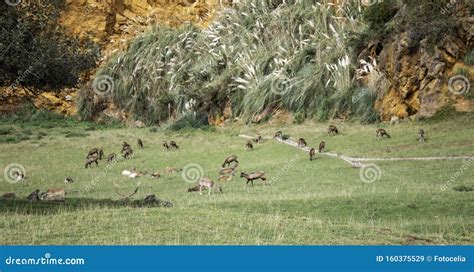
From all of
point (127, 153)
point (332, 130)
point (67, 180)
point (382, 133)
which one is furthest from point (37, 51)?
point (332, 130)

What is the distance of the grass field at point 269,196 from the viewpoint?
12969 mm

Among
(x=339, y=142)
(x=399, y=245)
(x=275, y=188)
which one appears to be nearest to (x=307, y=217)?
(x=399, y=245)

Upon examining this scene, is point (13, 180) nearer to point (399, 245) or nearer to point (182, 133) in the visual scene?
point (182, 133)

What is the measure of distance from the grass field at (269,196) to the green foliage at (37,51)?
330cm

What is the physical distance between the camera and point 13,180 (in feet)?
84.1

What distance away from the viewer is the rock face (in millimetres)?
29984

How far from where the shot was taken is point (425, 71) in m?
31.3

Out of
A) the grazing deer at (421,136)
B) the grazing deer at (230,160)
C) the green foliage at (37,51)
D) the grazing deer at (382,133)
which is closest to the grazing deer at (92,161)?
the grazing deer at (230,160)

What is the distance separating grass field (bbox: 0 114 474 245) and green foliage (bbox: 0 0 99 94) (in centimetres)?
330

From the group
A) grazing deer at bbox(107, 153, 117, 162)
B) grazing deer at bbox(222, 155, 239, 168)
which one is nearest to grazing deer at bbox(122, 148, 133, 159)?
grazing deer at bbox(107, 153, 117, 162)

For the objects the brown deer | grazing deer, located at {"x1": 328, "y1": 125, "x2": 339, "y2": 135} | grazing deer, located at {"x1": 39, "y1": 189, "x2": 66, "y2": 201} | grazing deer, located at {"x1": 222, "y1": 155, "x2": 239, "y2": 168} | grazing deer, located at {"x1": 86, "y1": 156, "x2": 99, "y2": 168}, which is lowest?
grazing deer, located at {"x1": 86, "y1": 156, "x2": 99, "y2": 168}

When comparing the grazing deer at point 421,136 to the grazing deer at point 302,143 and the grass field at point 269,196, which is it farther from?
the grazing deer at point 302,143

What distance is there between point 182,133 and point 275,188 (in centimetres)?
1786

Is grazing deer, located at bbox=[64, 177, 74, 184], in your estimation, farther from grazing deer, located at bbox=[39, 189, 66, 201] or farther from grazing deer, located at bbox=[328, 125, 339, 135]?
grazing deer, located at bbox=[328, 125, 339, 135]
